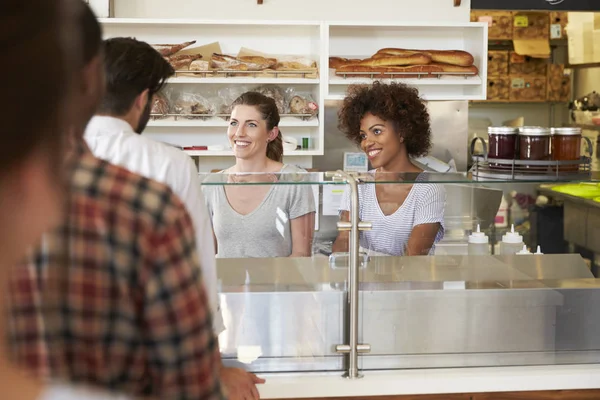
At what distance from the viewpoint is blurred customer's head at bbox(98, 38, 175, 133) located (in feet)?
4.67

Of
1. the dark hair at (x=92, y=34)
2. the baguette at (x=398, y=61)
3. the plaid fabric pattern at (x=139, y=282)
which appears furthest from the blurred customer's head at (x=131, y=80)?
the baguette at (x=398, y=61)

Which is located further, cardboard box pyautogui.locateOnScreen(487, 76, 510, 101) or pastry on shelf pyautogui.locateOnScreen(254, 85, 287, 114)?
cardboard box pyautogui.locateOnScreen(487, 76, 510, 101)

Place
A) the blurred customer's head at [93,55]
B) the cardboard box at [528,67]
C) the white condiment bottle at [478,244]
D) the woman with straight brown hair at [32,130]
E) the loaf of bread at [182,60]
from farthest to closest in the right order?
the cardboard box at [528,67]
the loaf of bread at [182,60]
the white condiment bottle at [478,244]
the blurred customer's head at [93,55]
the woman with straight brown hair at [32,130]

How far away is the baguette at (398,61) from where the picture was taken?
15.0ft

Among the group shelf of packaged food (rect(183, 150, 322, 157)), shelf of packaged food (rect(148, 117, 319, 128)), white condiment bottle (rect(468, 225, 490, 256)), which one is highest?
shelf of packaged food (rect(148, 117, 319, 128))

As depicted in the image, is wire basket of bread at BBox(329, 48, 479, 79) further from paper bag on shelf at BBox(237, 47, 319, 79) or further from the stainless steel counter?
the stainless steel counter

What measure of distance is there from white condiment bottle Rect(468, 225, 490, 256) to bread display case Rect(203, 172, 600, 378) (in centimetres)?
2

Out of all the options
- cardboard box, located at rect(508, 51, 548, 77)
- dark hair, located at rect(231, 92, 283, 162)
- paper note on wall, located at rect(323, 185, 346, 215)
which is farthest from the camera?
cardboard box, located at rect(508, 51, 548, 77)

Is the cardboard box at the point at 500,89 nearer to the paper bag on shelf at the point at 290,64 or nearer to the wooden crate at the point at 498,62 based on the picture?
the wooden crate at the point at 498,62

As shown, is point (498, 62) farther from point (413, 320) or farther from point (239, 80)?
point (413, 320)

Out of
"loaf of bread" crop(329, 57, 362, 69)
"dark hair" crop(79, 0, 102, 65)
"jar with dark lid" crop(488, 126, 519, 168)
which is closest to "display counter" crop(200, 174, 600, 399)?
"jar with dark lid" crop(488, 126, 519, 168)

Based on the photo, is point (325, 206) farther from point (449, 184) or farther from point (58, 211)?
point (58, 211)

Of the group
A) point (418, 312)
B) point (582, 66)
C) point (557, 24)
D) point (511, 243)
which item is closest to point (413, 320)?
point (418, 312)

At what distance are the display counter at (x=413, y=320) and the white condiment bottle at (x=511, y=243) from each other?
0.07 ft
